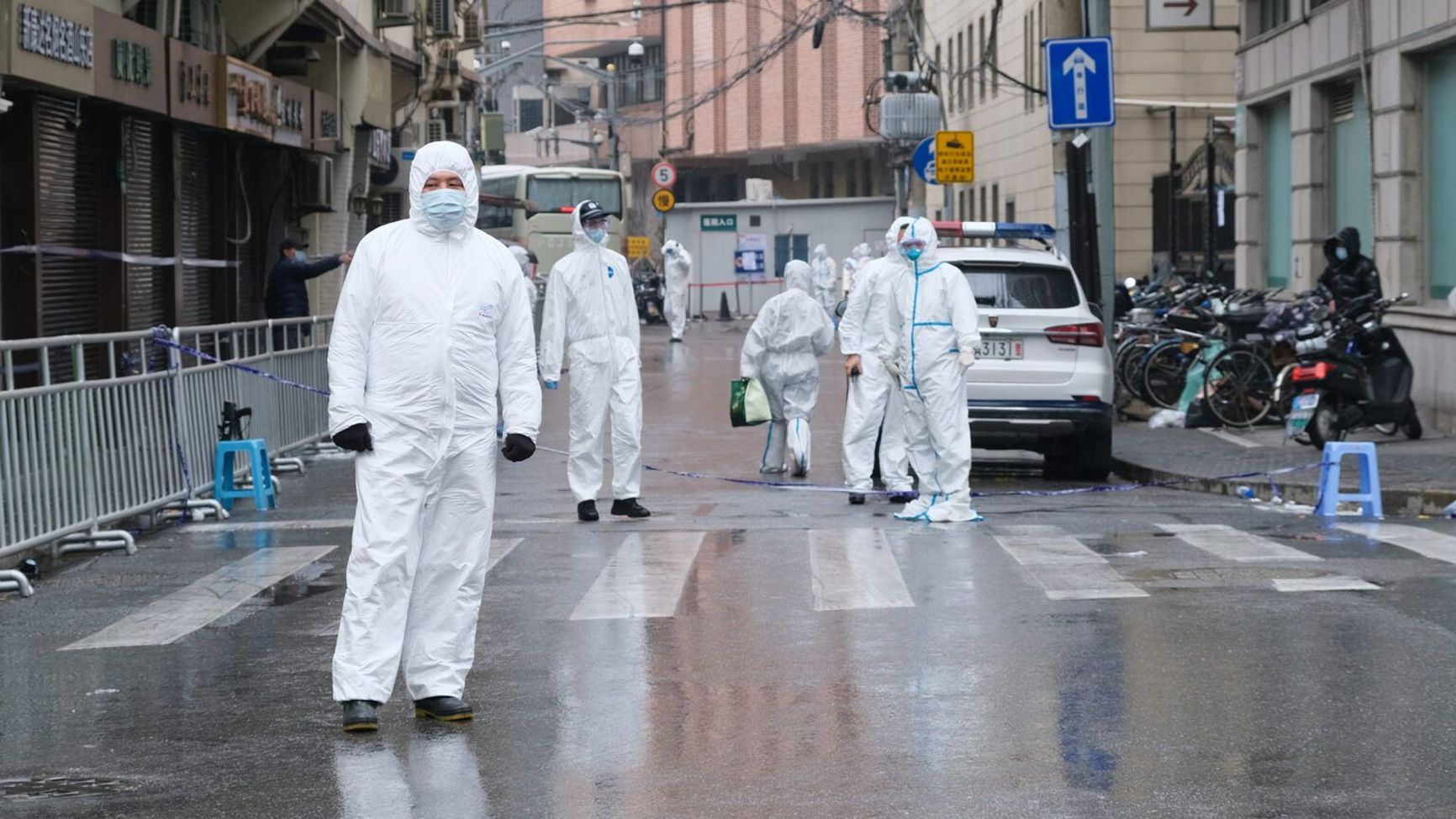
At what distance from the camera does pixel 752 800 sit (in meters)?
5.83

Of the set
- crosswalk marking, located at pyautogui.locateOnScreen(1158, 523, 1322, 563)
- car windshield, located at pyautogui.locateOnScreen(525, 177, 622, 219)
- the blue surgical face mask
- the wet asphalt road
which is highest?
car windshield, located at pyautogui.locateOnScreen(525, 177, 622, 219)

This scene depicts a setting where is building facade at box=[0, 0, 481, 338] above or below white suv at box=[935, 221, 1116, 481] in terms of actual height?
above

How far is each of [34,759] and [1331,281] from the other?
46.1 ft

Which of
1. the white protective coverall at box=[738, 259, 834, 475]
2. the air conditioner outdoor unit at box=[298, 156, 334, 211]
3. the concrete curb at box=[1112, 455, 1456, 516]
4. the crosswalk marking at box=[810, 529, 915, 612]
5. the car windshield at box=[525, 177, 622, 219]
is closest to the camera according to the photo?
the crosswalk marking at box=[810, 529, 915, 612]

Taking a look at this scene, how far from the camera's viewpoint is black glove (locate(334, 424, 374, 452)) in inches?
275

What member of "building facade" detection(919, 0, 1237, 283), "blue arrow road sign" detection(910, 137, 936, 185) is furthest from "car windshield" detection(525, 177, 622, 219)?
"blue arrow road sign" detection(910, 137, 936, 185)

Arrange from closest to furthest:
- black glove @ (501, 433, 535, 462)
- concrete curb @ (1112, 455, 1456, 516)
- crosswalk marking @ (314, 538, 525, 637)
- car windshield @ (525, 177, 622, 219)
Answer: black glove @ (501, 433, 535, 462) → crosswalk marking @ (314, 538, 525, 637) → concrete curb @ (1112, 455, 1456, 516) → car windshield @ (525, 177, 622, 219)

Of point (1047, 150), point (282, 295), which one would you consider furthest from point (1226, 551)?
point (1047, 150)

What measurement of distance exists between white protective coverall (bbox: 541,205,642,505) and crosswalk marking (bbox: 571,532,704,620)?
3.27 ft

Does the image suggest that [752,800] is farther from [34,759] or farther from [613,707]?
[34,759]

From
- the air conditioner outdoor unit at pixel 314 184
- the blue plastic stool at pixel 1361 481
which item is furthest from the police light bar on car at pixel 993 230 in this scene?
the air conditioner outdoor unit at pixel 314 184

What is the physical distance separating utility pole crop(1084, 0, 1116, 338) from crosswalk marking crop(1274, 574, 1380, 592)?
31.4 feet

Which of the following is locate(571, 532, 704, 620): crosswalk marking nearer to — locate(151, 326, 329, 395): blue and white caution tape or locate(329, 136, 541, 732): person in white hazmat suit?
locate(329, 136, 541, 732): person in white hazmat suit

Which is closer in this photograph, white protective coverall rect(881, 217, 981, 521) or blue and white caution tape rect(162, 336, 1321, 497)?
white protective coverall rect(881, 217, 981, 521)
